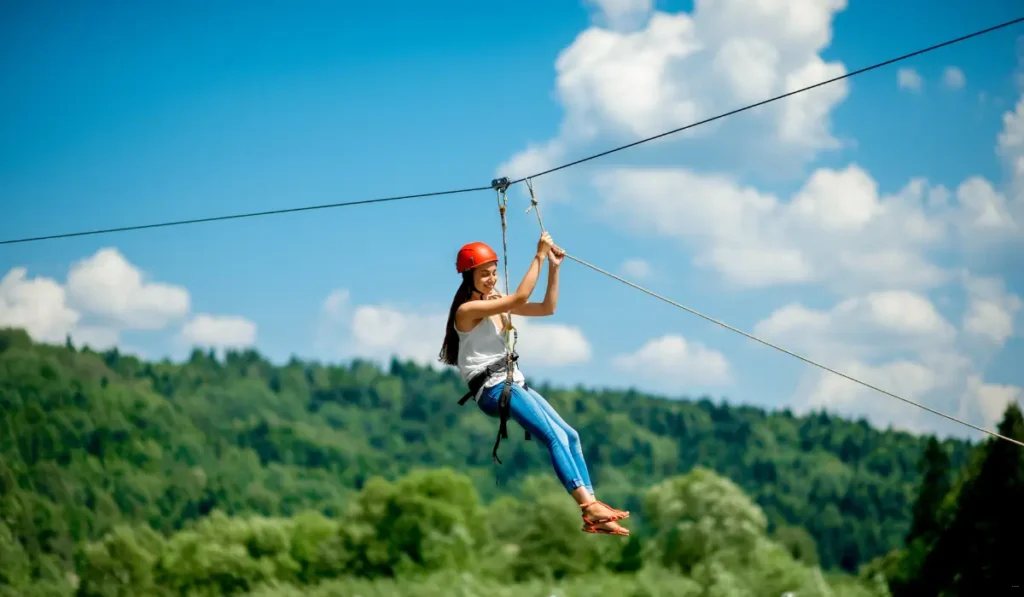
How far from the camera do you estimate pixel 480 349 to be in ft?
34.6

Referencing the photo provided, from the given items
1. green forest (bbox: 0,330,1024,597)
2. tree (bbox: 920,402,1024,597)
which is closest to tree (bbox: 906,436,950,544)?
green forest (bbox: 0,330,1024,597)

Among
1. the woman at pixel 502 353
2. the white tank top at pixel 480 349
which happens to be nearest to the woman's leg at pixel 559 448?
the woman at pixel 502 353

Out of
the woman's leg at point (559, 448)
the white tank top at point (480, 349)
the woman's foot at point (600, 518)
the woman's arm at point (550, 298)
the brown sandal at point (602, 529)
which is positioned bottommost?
the brown sandal at point (602, 529)

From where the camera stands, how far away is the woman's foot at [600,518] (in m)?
9.95

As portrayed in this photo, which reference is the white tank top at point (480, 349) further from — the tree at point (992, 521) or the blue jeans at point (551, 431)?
the tree at point (992, 521)

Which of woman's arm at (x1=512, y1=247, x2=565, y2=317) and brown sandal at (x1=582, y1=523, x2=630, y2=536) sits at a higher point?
woman's arm at (x1=512, y1=247, x2=565, y2=317)

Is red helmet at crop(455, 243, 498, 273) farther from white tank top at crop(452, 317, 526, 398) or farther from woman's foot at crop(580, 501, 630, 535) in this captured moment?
woman's foot at crop(580, 501, 630, 535)

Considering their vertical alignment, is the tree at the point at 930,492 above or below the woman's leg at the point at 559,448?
above

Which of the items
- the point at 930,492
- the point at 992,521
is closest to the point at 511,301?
the point at 992,521

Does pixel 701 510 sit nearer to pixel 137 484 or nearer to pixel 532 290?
pixel 532 290

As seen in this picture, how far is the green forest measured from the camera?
2238 inches

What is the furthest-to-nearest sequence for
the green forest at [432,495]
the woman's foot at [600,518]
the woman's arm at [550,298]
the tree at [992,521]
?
the green forest at [432,495]
the tree at [992,521]
the woman's arm at [550,298]
the woman's foot at [600,518]

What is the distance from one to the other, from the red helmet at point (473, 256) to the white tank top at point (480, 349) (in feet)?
1.52

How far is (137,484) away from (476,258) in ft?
385
